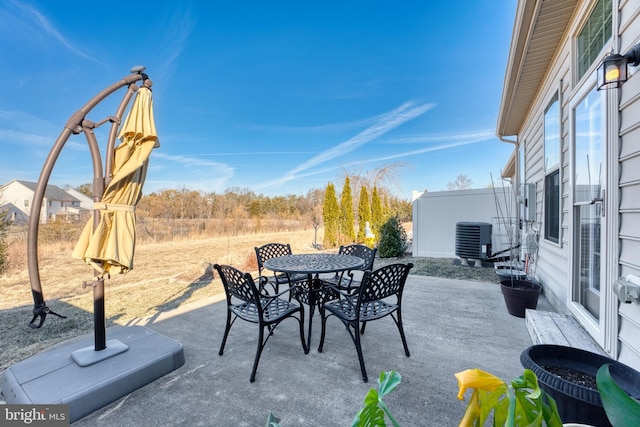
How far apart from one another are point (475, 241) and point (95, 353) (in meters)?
6.74

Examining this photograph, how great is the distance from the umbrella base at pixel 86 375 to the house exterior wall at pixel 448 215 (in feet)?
23.2

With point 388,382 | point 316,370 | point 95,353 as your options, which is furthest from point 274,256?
point 388,382

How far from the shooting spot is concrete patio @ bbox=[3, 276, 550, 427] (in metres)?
1.73

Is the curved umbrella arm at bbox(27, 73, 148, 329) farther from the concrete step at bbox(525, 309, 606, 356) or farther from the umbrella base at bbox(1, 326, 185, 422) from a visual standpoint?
the concrete step at bbox(525, 309, 606, 356)

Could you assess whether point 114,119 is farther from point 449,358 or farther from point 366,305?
point 449,358

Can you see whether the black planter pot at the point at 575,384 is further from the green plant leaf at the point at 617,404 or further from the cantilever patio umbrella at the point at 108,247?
the cantilever patio umbrella at the point at 108,247

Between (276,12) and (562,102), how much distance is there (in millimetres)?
6054

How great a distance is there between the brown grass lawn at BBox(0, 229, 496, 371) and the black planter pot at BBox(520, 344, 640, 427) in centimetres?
375

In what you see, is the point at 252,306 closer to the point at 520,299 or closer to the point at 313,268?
the point at 313,268

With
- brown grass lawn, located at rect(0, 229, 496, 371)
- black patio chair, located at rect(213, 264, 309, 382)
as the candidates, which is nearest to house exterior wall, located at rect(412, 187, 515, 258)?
brown grass lawn, located at rect(0, 229, 496, 371)

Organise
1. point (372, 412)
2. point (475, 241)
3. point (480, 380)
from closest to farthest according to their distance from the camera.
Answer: point (480, 380)
point (372, 412)
point (475, 241)

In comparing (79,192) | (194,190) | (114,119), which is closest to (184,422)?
(114,119)

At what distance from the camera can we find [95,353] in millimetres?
2092

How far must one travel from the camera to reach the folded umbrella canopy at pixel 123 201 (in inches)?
77.7
